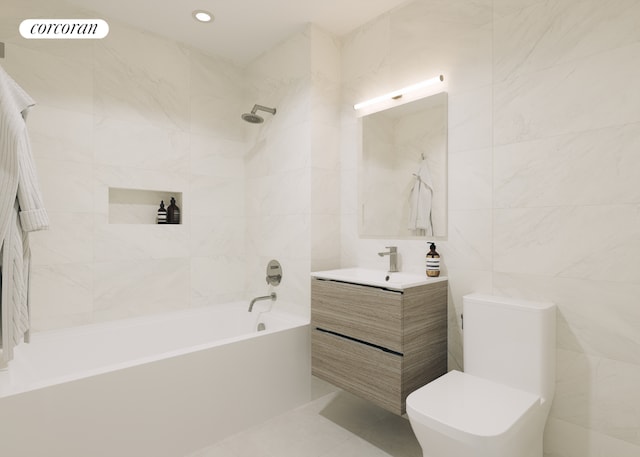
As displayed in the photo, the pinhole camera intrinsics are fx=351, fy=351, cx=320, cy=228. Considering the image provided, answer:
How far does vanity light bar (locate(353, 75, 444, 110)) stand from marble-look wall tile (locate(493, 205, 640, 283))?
83 centimetres

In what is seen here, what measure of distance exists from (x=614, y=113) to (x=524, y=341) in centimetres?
103

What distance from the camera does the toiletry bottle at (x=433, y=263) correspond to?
6.43 feet

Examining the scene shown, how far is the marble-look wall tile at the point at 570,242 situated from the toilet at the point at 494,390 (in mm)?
192

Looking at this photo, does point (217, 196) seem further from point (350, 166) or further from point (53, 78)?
point (53, 78)

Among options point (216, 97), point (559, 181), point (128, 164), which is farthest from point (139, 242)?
point (559, 181)

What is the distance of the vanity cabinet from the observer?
1.71 meters

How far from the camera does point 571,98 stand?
1560 millimetres

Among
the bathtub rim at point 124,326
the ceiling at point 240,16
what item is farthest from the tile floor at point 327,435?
the ceiling at point 240,16

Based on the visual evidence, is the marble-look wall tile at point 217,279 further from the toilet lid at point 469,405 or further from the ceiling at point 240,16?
the toilet lid at point 469,405

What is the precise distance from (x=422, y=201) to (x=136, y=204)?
200 centimetres

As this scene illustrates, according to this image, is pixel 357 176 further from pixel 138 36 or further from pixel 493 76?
pixel 138 36

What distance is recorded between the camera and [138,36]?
8.09ft

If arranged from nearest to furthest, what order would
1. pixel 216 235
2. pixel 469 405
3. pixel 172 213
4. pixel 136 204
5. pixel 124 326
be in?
pixel 469 405
pixel 124 326
pixel 136 204
pixel 172 213
pixel 216 235

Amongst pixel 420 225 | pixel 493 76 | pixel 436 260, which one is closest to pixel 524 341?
pixel 436 260
